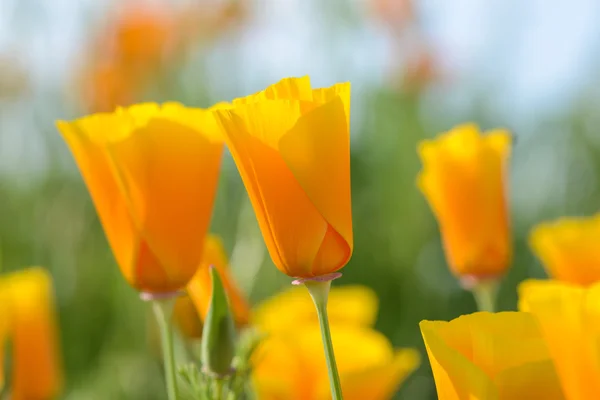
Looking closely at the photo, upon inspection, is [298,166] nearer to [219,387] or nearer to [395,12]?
[219,387]

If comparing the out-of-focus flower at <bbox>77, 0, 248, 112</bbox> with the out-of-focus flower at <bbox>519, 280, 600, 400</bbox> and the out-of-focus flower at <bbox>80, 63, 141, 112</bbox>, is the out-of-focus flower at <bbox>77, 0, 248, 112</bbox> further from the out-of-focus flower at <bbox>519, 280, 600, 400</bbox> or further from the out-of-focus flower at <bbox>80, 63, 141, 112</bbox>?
the out-of-focus flower at <bbox>519, 280, 600, 400</bbox>

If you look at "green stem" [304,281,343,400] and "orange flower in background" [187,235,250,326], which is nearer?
"green stem" [304,281,343,400]

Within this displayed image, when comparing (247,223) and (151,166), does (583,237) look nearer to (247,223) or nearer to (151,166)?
(151,166)

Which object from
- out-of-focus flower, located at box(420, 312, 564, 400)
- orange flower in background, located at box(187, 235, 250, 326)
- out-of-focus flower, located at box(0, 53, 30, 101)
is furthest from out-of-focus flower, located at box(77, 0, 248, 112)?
out-of-focus flower, located at box(420, 312, 564, 400)

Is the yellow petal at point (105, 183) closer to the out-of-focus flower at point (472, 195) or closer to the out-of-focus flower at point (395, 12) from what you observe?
the out-of-focus flower at point (472, 195)

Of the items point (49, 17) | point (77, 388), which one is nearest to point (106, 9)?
point (49, 17)
